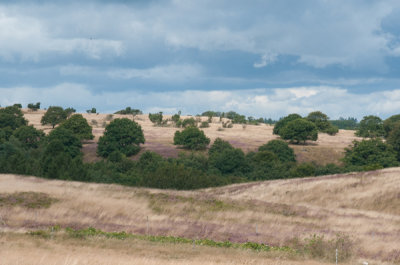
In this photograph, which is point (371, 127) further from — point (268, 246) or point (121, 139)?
point (268, 246)

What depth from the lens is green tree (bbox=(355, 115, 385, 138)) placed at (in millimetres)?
157175

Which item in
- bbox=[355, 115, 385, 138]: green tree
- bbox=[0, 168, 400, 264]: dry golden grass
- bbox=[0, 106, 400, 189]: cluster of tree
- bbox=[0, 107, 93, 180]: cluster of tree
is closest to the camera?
bbox=[0, 168, 400, 264]: dry golden grass

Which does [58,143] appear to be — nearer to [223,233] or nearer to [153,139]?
[223,233]

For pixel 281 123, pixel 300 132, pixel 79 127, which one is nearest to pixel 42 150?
pixel 79 127

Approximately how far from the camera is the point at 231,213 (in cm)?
3838

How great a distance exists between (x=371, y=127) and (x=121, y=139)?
324ft

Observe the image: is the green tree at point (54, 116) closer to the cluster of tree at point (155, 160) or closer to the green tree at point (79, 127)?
the cluster of tree at point (155, 160)

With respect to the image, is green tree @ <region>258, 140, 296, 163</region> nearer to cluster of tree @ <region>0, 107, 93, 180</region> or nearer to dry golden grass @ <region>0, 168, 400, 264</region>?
cluster of tree @ <region>0, 107, 93, 180</region>

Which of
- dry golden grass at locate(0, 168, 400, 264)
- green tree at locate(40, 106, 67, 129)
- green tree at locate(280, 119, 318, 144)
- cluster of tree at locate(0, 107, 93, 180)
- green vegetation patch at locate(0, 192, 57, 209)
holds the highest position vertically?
green tree at locate(40, 106, 67, 129)

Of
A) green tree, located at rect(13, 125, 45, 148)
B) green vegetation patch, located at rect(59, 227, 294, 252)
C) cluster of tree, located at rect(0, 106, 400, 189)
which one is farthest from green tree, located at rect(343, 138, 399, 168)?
green tree, located at rect(13, 125, 45, 148)

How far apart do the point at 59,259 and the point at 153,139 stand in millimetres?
121598

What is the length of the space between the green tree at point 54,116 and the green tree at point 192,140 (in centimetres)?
5733

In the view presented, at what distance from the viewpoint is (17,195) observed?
4034cm

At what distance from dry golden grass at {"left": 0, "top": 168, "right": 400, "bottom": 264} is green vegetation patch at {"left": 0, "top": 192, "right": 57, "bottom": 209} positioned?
93 cm
